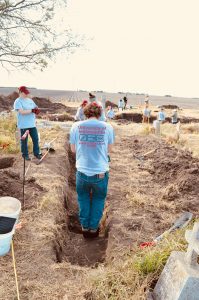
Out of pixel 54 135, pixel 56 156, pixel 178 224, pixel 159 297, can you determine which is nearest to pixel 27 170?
pixel 56 156

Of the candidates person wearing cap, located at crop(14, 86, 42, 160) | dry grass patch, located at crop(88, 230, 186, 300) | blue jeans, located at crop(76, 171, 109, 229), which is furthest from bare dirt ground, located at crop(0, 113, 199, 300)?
person wearing cap, located at crop(14, 86, 42, 160)

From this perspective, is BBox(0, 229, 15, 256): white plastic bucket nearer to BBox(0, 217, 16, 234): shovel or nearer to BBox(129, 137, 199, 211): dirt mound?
BBox(0, 217, 16, 234): shovel

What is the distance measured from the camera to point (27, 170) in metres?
7.13

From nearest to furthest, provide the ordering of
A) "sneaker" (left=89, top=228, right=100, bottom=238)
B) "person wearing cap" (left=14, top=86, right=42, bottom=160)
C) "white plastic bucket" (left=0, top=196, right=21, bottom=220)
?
"white plastic bucket" (left=0, top=196, right=21, bottom=220) → "sneaker" (left=89, top=228, right=100, bottom=238) → "person wearing cap" (left=14, top=86, right=42, bottom=160)

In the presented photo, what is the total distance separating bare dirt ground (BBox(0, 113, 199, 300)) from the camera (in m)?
3.52

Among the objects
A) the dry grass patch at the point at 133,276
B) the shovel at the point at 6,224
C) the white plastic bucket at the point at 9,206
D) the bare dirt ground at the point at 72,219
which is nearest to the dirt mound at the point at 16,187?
Result: the bare dirt ground at the point at 72,219

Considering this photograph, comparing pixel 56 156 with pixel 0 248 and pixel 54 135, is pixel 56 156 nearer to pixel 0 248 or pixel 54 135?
pixel 54 135

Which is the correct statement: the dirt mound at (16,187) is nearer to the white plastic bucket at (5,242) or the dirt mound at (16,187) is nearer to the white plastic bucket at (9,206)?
the white plastic bucket at (9,206)

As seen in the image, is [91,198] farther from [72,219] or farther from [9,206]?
[9,206]

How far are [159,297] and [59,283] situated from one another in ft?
3.34

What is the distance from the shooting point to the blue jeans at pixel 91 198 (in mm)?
5105

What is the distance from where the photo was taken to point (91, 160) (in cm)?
496

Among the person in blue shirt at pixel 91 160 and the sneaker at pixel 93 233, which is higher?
the person in blue shirt at pixel 91 160

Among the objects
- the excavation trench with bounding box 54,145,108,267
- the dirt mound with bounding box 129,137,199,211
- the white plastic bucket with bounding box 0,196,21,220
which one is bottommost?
Answer: the excavation trench with bounding box 54,145,108,267
